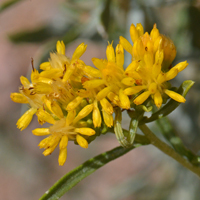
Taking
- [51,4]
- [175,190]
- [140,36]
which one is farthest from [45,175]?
[140,36]

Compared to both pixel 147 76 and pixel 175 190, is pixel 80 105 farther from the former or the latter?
pixel 175 190

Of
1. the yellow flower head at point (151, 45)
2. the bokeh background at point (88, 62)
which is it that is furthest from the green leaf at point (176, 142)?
the bokeh background at point (88, 62)

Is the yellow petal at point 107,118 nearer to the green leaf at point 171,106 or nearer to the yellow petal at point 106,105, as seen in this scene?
the yellow petal at point 106,105

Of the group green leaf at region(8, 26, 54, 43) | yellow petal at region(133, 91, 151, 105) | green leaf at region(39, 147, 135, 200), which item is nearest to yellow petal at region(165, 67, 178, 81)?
yellow petal at region(133, 91, 151, 105)

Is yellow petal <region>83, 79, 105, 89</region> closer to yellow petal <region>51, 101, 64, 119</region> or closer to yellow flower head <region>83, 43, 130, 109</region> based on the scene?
yellow flower head <region>83, 43, 130, 109</region>

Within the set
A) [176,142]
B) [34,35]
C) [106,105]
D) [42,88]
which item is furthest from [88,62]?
[106,105]

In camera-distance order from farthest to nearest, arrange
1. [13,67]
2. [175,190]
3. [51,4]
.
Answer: [13,67] → [51,4] → [175,190]
